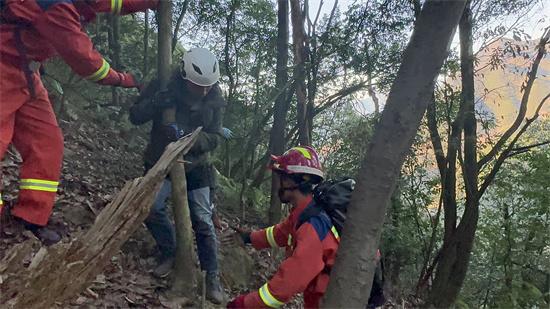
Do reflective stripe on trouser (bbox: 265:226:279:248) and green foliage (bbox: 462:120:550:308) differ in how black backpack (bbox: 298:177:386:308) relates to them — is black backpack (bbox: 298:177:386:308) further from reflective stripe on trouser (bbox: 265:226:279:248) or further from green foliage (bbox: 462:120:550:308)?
green foliage (bbox: 462:120:550:308)

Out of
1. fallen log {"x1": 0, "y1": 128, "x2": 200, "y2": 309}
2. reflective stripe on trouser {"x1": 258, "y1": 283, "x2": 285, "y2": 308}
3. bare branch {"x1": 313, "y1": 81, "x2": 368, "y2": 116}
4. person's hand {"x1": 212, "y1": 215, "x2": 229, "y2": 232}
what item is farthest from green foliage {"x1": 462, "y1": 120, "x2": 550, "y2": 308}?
fallen log {"x1": 0, "y1": 128, "x2": 200, "y2": 309}

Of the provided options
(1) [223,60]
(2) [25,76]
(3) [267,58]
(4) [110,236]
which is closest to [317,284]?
(4) [110,236]

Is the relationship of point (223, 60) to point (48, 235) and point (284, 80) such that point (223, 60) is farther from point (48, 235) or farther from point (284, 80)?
point (48, 235)

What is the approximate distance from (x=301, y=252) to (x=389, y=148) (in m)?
0.90

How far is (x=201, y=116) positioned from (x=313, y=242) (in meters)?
1.95

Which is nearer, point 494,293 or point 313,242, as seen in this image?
point 313,242

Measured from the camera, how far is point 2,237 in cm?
396

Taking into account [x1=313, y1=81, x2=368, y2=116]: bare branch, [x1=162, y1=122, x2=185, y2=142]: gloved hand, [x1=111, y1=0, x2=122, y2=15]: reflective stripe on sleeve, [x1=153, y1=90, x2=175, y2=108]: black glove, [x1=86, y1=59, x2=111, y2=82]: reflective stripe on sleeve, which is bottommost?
[x1=162, y1=122, x2=185, y2=142]: gloved hand

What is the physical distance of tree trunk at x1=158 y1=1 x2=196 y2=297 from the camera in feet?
13.7

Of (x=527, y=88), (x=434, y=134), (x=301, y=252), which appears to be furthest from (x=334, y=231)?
(x=527, y=88)

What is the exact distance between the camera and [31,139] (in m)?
3.77

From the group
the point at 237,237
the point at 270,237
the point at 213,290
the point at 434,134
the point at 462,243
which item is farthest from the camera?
the point at 434,134

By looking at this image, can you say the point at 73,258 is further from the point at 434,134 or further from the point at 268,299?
the point at 434,134

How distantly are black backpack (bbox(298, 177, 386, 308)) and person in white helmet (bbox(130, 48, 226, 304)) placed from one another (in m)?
1.53
